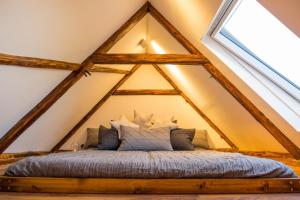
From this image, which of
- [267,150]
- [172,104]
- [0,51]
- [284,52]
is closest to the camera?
[0,51]

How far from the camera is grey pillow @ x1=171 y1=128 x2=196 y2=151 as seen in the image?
4215mm

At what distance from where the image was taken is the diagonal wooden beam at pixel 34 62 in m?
2.57

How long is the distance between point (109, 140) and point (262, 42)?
2.45 metres

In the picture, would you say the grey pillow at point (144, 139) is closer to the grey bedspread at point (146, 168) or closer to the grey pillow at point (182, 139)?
the grey pillow at point (182, 139)

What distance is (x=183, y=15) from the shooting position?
11.0 feet

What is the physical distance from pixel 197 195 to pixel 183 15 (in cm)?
201

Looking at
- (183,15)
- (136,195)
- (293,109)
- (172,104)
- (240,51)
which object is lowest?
(293,109)

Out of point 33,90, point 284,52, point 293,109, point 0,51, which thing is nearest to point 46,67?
point 33,90

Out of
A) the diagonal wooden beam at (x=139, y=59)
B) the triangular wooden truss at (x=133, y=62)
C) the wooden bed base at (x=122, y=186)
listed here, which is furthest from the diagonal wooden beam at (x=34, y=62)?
the wooden bed base at (x=122, y=186)

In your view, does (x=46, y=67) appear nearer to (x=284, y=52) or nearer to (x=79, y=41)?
(x=79, y=41)

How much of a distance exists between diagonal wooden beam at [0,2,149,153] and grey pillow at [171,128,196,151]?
1.62 m

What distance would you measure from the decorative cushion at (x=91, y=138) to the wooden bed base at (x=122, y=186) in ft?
7.40

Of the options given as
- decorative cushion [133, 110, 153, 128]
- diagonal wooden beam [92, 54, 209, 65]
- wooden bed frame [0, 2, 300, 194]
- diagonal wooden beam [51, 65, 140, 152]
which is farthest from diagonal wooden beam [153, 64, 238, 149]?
diagonal wooden beam [92, 54, 209, 65]

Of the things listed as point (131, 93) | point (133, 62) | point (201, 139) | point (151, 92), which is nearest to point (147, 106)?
point (151, 92)
